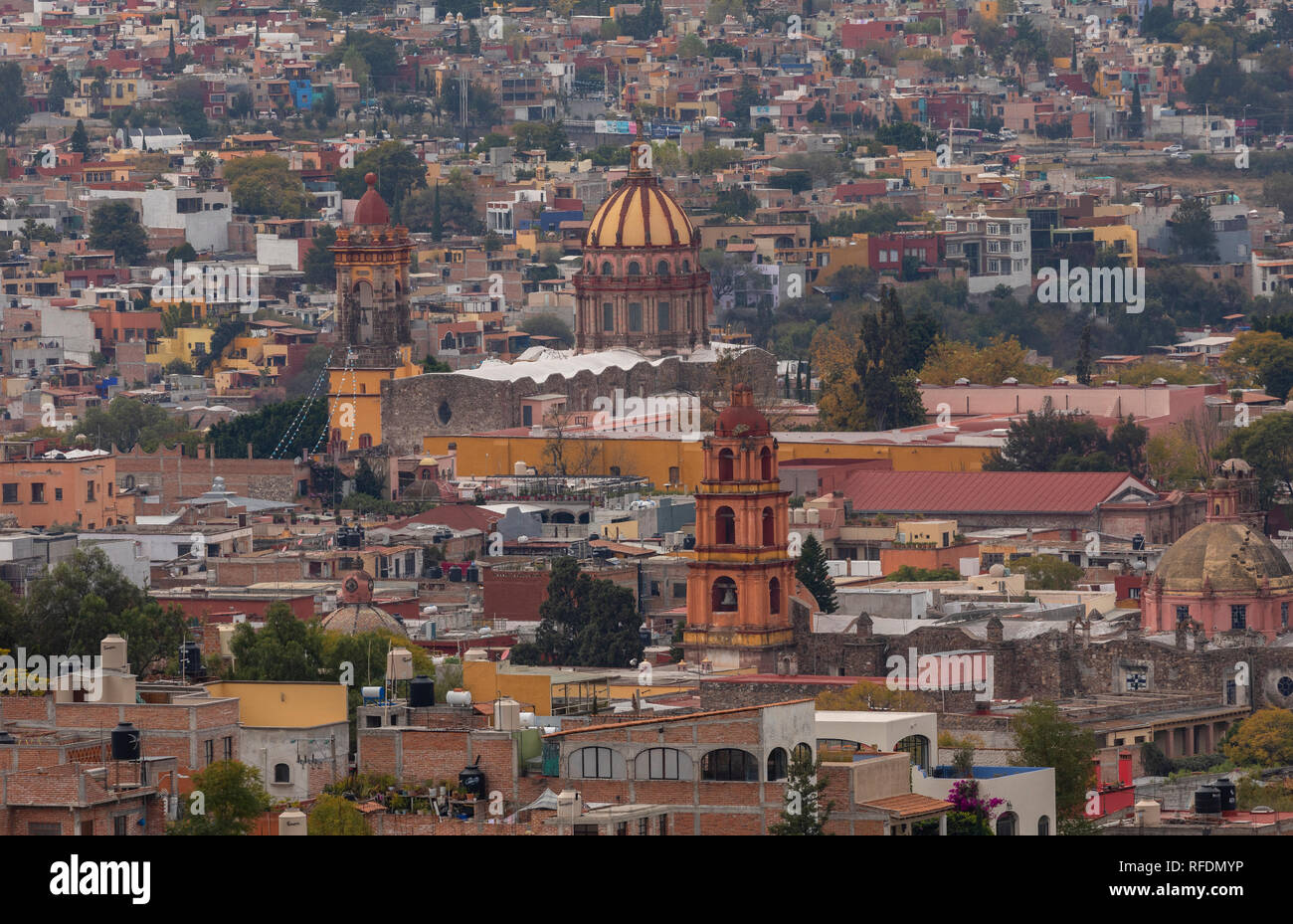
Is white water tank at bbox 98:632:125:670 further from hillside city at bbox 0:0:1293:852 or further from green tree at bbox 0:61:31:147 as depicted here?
green tree at bbox 0:61:31:147

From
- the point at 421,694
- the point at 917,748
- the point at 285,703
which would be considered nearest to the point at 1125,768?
the point at 421,694

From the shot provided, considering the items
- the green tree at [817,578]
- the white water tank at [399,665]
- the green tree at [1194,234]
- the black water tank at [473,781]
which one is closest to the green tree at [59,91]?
the green tree at [1194,234]

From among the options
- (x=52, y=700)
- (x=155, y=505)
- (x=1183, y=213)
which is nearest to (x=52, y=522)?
(x=155, y=505)

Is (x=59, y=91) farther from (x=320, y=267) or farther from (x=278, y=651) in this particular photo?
(x=278, y=651)

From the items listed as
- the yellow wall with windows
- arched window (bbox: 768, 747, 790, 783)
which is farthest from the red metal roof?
arched window (bbox: 768, 747, 790, 783)

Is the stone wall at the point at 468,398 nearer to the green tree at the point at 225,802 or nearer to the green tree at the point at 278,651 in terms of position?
the green tree at the point at 278,651
